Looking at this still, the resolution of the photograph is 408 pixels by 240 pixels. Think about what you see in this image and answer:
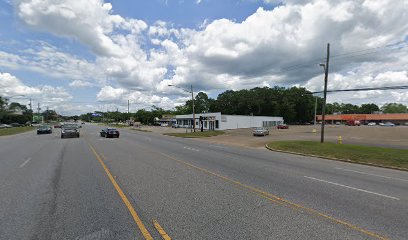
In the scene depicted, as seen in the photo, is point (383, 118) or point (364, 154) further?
point (383, 118)

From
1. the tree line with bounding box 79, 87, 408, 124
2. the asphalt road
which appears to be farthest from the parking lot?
the tree line with bounding box 79, 87, 408, 124

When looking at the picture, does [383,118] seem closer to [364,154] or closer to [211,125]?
[211,125]

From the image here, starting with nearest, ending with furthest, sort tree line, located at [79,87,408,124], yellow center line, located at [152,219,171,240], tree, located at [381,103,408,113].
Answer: yellow center line, located at [152,219,171,240], tree line, located at [79,87,408,124], tree, located at [381,103,408,113]

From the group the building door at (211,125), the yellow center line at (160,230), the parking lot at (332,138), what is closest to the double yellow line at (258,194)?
the yellow center line at (160,230)

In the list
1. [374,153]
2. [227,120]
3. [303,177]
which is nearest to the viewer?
[303,177]

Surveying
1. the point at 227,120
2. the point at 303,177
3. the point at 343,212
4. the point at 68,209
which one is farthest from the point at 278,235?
the point at 227,120

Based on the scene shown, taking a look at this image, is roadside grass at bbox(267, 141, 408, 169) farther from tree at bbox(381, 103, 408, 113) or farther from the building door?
tree at bbox(381, 103, 408, 113)

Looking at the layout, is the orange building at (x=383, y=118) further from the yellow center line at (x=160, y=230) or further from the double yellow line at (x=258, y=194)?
the yellow center line at (x=160, y=230)

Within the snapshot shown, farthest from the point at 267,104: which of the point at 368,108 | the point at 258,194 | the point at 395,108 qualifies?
the point at 395,108

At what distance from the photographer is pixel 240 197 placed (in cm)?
660

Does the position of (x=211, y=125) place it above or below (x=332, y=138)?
above

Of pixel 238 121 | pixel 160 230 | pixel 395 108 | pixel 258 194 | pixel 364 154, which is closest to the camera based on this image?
pixel 160 230

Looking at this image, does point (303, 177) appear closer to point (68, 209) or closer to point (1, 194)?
point (68, 209)

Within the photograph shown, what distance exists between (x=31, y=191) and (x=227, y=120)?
5808cm
